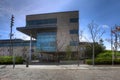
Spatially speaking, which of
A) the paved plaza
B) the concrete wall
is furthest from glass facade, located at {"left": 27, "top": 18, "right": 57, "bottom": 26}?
the paved plaza

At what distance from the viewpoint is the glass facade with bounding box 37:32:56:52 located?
6525 centimetres

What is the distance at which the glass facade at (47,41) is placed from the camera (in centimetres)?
6525

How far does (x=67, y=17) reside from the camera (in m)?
65.9

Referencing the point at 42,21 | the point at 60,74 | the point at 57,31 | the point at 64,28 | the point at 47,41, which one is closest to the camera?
the point at 60,74

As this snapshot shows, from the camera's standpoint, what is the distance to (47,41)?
66500 mm

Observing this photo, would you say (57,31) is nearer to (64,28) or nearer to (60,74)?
(64,28)

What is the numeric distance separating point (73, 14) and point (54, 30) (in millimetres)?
8556

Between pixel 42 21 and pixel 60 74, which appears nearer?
pixel 60 74

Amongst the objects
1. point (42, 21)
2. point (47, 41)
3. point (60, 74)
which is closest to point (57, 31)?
point (47, 41)

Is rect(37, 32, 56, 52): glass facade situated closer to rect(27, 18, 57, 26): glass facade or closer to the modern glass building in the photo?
the modern glass building

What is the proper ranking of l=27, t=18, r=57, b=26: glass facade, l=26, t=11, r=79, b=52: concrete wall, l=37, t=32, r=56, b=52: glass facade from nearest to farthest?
1. l=37, t=32, r=56, b=52: glass facade
2. l=26, t=11, r=79, b=52: concrete wall
3. l=27, t=18, r=57, b=26: glass facade

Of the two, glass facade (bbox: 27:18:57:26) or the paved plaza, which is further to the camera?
glass facade (bbox: 27:18:57:26)

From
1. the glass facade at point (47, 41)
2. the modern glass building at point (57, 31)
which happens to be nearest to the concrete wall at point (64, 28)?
the modern glass building at point (57, 31)

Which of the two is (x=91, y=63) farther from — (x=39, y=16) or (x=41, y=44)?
(x=39, y=16)
